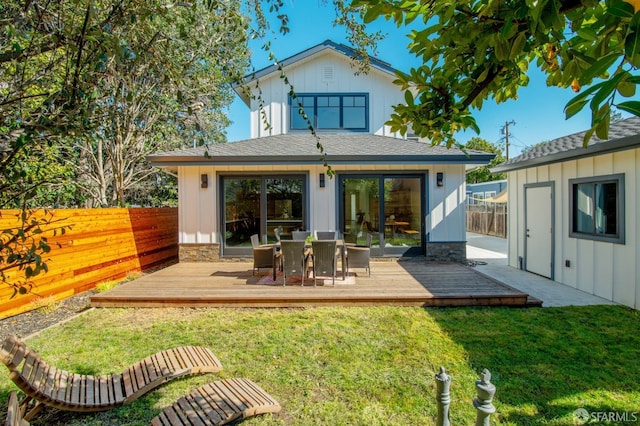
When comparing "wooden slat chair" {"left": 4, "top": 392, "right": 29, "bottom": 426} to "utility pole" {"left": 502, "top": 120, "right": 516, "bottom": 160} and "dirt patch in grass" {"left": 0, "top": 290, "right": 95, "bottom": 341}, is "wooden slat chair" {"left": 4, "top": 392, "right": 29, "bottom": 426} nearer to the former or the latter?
"dirt patch in grass" {"left": 0, "top": 290, "right": 95, "bottom": 341}

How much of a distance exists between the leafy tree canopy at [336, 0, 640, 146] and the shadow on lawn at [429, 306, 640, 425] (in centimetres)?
284

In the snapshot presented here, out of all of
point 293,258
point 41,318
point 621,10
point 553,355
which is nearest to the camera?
point 621,10

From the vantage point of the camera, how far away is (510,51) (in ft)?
4.39

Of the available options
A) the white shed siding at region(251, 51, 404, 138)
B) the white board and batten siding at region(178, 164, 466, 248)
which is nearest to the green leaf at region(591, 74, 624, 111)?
the white board and batten siding at region(178, 164, 466, 248)

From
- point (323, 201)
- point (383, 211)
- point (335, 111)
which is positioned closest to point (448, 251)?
point (383, 211)

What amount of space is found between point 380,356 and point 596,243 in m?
5.60

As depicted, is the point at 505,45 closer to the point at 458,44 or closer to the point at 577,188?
the point at 458,44

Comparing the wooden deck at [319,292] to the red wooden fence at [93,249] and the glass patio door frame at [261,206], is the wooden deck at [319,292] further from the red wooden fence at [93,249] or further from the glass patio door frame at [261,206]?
the glass patio door frame at [261,206]

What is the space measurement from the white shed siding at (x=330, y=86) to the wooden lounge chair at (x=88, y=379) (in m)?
8.72

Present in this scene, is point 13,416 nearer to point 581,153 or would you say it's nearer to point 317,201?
point 317,201

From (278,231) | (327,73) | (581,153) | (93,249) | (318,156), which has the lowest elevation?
(93,249)

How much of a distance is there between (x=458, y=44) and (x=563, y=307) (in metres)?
6.12

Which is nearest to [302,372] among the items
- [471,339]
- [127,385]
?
[127,385]

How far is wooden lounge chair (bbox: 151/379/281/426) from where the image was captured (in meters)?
2.63
